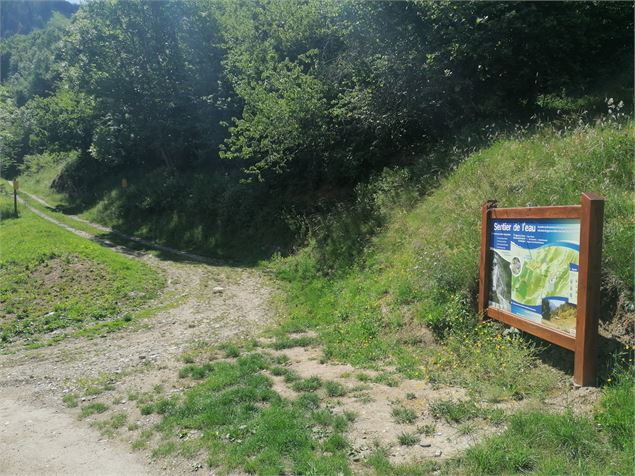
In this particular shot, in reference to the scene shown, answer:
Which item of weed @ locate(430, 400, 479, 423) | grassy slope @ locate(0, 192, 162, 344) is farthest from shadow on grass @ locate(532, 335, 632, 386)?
grassy slope @ locate(0, 192, 162, 344)

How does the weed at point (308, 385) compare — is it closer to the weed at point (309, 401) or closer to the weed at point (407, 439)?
the weed at point (309, 401)

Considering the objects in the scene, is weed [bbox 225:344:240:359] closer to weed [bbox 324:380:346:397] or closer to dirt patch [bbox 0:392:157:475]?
weed [bbox 324:380:346:397]

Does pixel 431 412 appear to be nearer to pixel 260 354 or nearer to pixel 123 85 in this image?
pixel 260 354

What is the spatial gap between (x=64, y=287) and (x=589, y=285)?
494 inches

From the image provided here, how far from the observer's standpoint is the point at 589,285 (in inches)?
180

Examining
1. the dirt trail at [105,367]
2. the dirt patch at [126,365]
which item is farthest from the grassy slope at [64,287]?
the dirt trail at [105,367]

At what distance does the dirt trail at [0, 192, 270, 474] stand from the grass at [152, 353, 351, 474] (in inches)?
18.8

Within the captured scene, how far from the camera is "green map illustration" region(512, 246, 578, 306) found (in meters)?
5.00

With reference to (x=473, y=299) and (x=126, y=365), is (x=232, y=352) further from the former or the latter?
(x=473, y=299)

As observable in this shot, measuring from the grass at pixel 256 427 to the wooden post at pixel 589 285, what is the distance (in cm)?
244

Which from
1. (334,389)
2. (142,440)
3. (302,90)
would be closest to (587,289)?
(334,389)

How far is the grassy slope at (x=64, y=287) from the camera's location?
35.7ft

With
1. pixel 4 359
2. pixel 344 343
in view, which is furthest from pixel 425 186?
pixel 4 359

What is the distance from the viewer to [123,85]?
25625mm
